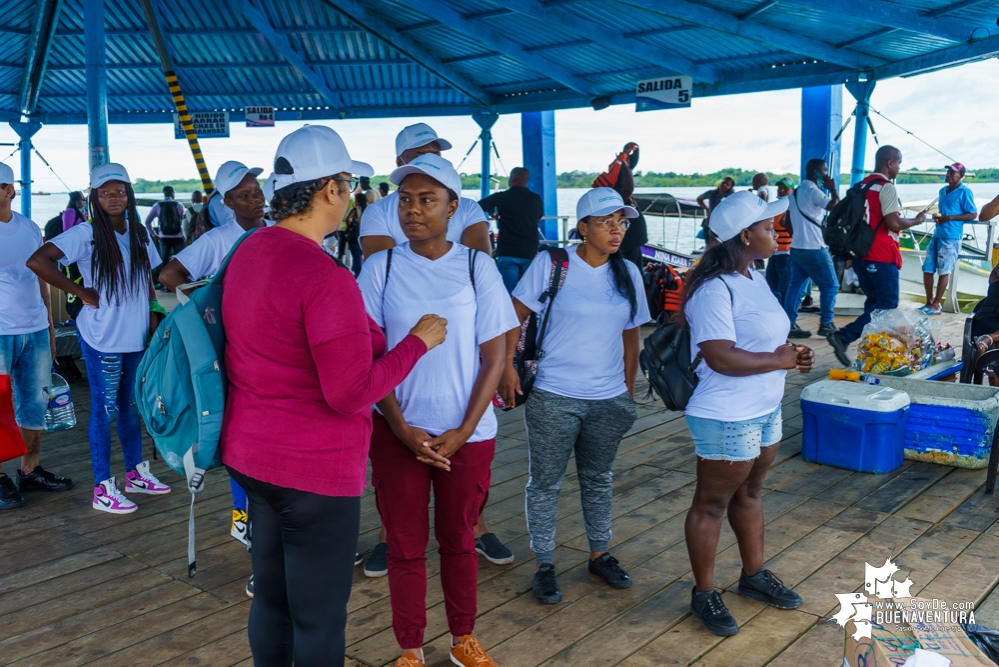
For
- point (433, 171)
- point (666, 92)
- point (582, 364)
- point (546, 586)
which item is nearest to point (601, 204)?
point (582, 364)

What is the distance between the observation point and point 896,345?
5.36 metres

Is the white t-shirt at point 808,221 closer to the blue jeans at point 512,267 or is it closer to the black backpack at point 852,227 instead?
the black backpack at point 852,227

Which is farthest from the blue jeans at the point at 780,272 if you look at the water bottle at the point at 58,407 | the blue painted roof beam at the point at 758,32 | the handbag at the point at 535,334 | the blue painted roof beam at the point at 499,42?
the water bottle at the point at 58,407

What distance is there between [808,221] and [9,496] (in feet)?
23.8

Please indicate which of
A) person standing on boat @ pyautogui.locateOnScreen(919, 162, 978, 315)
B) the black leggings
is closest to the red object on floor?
the black leggings

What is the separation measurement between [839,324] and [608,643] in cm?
775

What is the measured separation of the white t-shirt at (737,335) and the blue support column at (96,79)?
9.13m

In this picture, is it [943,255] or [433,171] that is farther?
[943,255]

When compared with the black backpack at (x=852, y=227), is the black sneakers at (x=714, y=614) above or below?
below

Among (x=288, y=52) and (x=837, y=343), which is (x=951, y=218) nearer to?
(x=837, y=343)

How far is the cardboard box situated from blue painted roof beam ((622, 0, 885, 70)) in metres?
9.01

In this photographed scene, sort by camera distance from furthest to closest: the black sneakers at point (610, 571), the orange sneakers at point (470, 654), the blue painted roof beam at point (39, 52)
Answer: the blue painted roof beam at point (39, 52) → the black sneakers at point (610, 571) → the orange sneakers at point (470, 654)

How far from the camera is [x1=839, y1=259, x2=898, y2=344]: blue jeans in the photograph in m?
7.00

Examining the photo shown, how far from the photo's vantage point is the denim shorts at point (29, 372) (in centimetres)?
426
